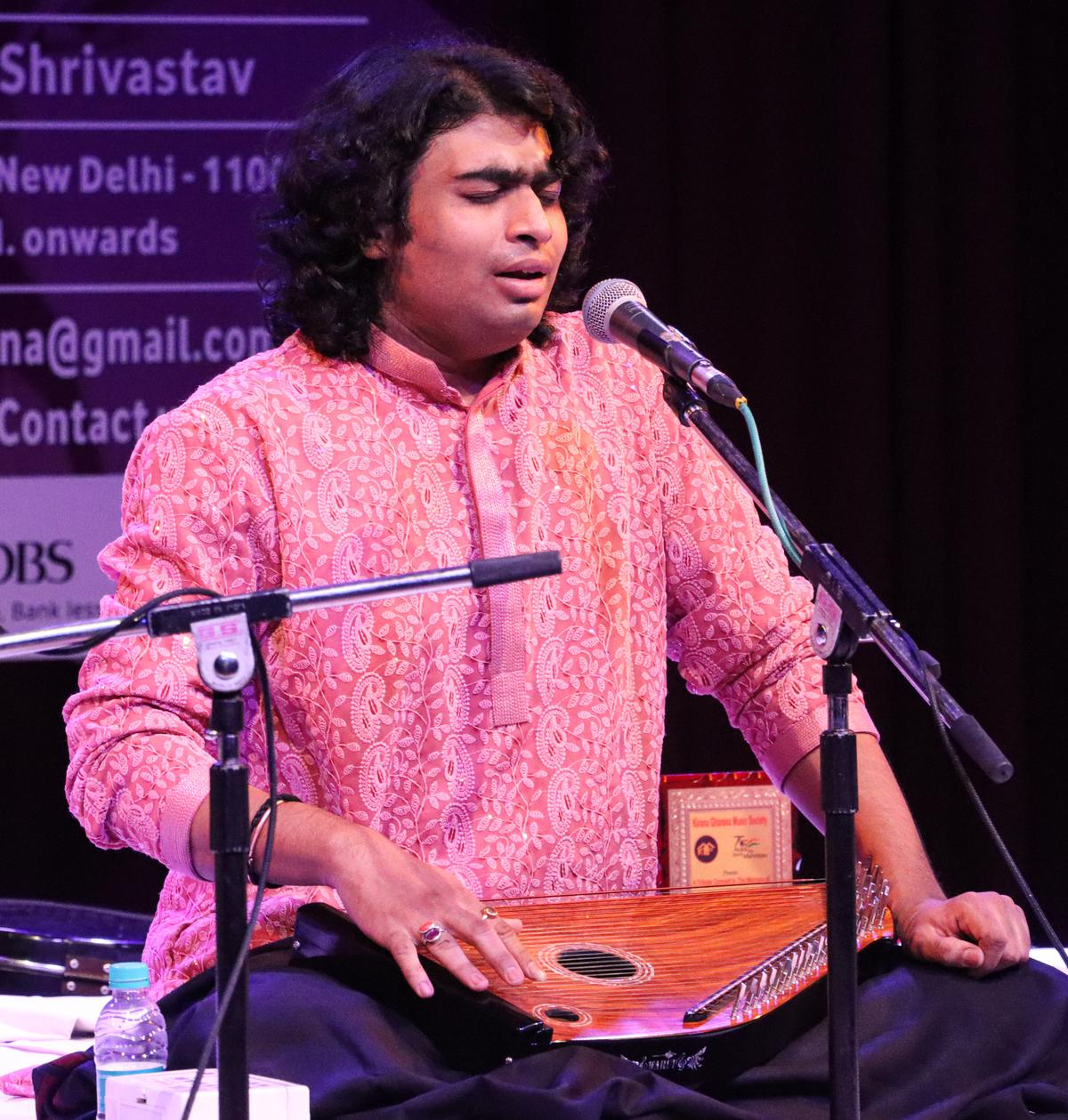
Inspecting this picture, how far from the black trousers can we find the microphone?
2.19 feet

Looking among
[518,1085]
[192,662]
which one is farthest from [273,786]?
[192,662]

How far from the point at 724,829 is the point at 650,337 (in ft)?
4.49

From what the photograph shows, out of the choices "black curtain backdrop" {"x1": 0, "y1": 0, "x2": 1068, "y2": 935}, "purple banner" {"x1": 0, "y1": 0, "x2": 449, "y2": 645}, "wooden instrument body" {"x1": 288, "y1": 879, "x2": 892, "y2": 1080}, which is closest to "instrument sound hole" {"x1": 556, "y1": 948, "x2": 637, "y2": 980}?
"wooden instrument body" {"x1": 288, "y1": 879, "x2": 892, "y2": 1080}

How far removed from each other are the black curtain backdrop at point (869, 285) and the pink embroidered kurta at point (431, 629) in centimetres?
144

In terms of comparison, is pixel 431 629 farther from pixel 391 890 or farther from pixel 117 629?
pixel 117 629

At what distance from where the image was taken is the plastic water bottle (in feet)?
6.62

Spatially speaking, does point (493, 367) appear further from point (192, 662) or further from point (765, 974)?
point (765, 974)

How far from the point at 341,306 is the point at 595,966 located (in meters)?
1.07

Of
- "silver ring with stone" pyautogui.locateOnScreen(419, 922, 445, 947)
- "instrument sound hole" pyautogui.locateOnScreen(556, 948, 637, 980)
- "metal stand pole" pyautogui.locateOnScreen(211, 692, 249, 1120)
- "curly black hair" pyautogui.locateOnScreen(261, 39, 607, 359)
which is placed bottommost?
"instrument sound hole" pyautogui.locateOnScreen(556, 948, 637, 980)

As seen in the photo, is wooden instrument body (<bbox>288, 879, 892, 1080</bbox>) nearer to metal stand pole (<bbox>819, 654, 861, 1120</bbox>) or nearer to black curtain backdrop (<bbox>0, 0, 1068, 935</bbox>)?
metal stand pole (<bbox>819, 654, 861, 1120</bbox>)

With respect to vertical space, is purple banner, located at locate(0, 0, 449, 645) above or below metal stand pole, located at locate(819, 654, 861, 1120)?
above

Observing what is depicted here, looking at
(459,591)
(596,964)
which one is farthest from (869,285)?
(596,964)

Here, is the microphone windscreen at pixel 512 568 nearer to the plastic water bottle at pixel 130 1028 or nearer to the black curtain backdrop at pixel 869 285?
the plastic water bottle at pixel 130 1028

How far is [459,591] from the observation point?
8.16 ft
